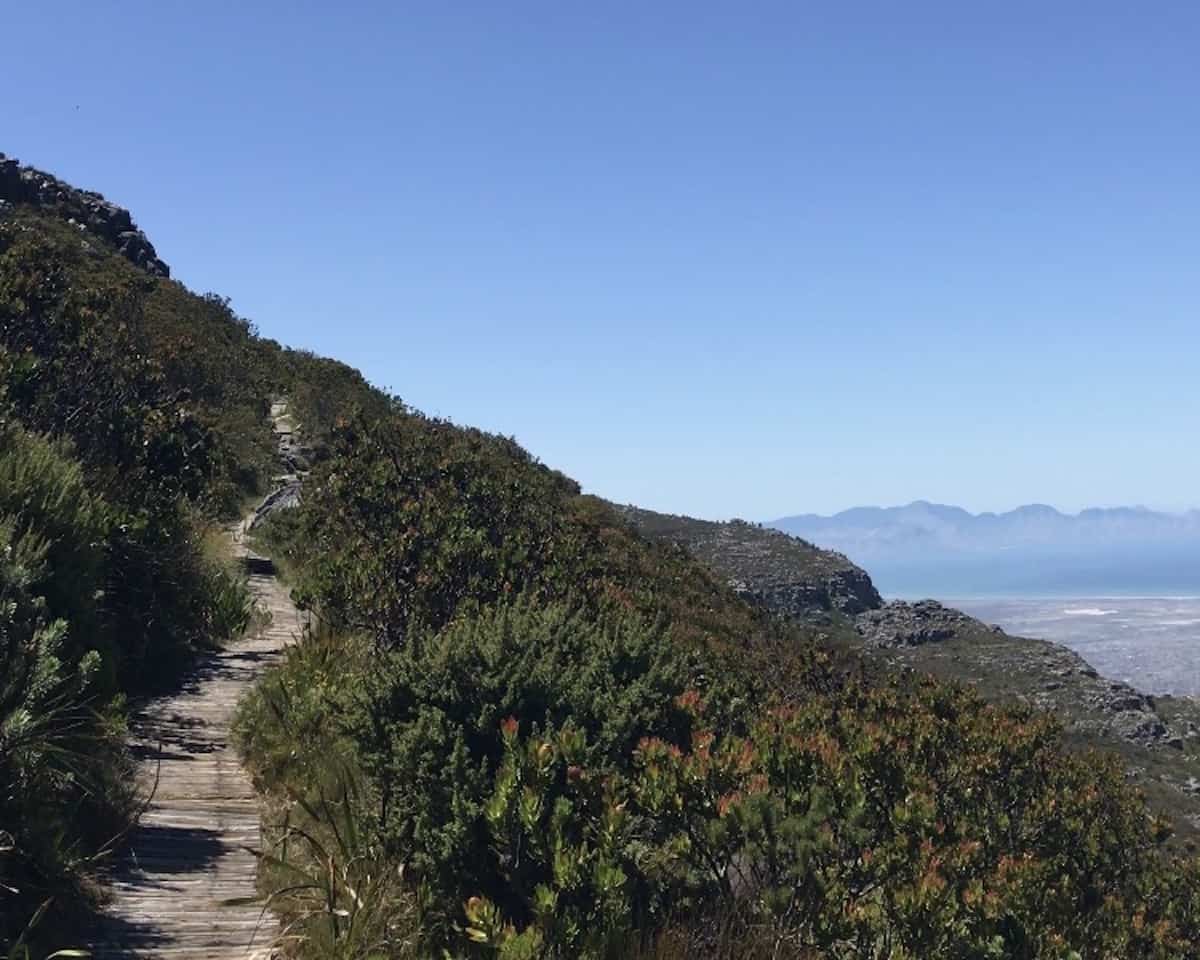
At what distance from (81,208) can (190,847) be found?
49.8m

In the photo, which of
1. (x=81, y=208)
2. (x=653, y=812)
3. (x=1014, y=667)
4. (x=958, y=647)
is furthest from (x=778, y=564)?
(x=653, y=812)

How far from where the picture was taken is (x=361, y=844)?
591cm

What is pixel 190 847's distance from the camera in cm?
643

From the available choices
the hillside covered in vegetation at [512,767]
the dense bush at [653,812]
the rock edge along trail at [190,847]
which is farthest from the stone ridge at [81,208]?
the dense bush at [653,812]

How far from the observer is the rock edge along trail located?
5312 millimetres

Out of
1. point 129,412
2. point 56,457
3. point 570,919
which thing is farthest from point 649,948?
point 129,412

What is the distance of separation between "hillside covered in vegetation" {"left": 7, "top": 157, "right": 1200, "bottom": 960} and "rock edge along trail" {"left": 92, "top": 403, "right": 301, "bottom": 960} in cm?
19

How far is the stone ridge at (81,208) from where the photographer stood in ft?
150

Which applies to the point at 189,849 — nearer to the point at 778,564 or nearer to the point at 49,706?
the point at 49,706

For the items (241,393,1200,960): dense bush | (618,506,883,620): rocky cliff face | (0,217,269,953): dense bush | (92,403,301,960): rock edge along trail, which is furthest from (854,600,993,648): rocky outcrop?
(92,403,301,960): rock edge along trail

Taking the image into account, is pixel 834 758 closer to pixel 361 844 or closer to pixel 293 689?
pixel 361 844

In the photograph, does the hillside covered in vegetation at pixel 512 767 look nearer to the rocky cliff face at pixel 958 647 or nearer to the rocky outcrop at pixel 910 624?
the rocky cliff face at pixel 958 647

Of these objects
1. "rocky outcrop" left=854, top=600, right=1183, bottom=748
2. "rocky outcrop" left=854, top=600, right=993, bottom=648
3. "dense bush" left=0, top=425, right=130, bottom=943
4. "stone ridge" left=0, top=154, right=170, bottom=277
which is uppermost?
"stone ridge" left=0, top=154, right=170, bottom=277

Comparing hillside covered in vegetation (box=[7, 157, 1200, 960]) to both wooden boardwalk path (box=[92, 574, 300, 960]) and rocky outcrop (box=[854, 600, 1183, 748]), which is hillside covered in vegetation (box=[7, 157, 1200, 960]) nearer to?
wooden boardwalk path (box=[92, 574, 300, 960])
